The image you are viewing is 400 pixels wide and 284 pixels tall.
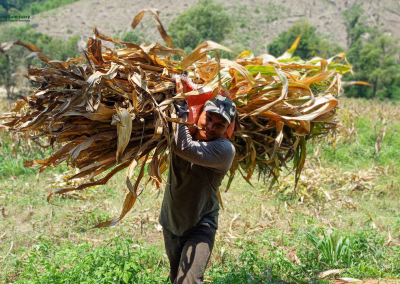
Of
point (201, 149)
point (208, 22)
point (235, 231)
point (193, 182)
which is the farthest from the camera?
point (208, 22)

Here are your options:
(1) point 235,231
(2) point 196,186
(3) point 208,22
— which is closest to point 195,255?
(2) point 196,186

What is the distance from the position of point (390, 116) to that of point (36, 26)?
66.0 meters

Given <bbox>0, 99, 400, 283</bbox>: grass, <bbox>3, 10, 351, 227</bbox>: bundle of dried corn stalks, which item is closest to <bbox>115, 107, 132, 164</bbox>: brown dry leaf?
<bbox>3, 10, 351, 227</bbox>: bundle of dried corn stalks

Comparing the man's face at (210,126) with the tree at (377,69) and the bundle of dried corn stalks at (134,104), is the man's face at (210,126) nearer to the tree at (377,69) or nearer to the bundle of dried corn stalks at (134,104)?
the bundle of dried corn stalks at (134,104)

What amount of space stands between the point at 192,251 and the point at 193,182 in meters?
0.43

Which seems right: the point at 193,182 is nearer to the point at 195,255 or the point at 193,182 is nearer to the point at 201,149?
the point at 201,149

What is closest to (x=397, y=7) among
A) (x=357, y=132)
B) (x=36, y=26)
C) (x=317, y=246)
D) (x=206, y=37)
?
(x=206, y=37)

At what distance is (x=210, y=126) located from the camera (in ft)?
6.40

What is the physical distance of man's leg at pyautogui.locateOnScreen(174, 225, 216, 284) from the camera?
6.89ft

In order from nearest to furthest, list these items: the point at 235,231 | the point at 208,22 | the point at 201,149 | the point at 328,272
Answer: the point at 201,149 → the point at 328,272 → the point at 235,231 → the point at 208,22

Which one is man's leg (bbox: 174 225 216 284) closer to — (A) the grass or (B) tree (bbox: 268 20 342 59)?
(A) the grass

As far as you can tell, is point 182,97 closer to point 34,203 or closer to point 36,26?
point 34,203

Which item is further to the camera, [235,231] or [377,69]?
[377,69]

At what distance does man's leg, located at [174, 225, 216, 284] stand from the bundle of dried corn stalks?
1.41 ft
